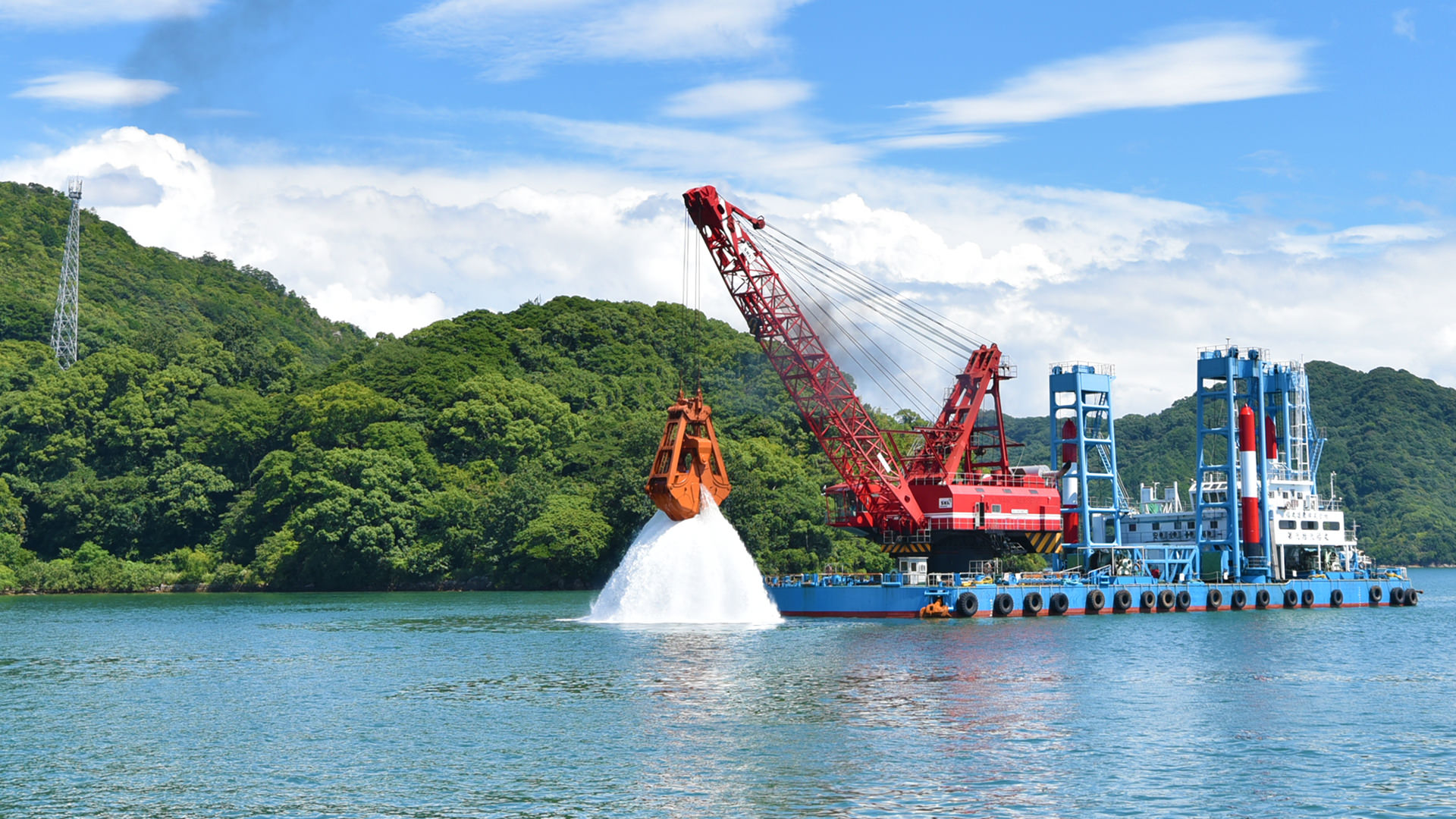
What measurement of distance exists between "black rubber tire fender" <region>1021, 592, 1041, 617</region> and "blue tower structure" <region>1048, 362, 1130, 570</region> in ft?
26.3

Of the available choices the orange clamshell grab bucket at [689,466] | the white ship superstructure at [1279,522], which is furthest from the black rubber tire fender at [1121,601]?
the orange clamshell grab bucket at [689,466]

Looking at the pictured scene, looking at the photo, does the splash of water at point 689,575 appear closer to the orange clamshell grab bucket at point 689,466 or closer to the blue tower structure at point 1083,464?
the orange clamshell grab bucket at point 689,466

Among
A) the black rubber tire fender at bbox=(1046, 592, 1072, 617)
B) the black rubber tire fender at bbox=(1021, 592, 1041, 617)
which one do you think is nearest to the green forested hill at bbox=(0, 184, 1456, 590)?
the black rubber tire fender at bbox=(1046, 592, 1072, 617)

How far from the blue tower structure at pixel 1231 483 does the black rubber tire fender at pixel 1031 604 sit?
1519 cm

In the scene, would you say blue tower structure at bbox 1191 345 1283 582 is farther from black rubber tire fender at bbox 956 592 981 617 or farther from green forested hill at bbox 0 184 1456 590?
green forested hill at bbox 0 184 1456 590

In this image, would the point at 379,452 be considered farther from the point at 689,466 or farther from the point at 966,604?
the point at 966,604

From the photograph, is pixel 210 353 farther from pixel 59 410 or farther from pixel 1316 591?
pixel 1316 591

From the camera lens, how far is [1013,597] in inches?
2854

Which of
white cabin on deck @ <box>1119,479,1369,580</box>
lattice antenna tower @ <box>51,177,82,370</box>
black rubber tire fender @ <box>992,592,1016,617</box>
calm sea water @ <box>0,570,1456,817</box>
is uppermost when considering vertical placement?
lattice antenna tower @ <box>51,177,82,370</box>

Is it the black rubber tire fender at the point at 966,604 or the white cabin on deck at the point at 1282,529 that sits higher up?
the white cabin on deck at the point at 1282,529

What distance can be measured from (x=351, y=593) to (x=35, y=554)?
29.2 m

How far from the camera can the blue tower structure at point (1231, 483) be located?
84.1 m

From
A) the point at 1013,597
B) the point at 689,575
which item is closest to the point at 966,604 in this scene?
the point at 1013,597

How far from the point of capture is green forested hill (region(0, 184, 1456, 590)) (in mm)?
113188
